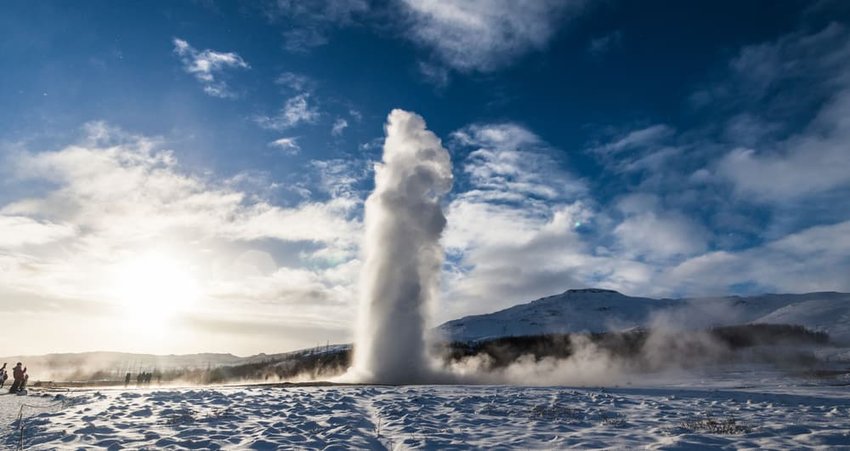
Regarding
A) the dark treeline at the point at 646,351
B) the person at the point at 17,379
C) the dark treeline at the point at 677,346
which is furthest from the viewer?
the dark treeline at the point at 677,346

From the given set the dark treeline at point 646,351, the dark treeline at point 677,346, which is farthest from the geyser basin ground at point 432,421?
the dark treeline at point 677,346

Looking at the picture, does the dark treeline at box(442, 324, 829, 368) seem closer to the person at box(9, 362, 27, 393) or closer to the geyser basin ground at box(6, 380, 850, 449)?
the geyser basin ground at box(6, 380, 850, 449)

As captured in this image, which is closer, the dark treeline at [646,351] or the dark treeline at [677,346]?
the dark treeline at [646,351]

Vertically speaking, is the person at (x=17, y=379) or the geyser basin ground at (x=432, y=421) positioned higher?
the person at (x=17, y=379)

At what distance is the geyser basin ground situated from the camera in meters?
13.6

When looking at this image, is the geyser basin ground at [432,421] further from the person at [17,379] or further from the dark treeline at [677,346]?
the dark treeline at [677,346]

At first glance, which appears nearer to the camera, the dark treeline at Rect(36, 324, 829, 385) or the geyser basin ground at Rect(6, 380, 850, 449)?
the geyser basin ground at Rect(6, 380, 850, 449)

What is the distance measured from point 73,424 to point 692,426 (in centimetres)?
1922

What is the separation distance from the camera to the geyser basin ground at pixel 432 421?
13.6 metres

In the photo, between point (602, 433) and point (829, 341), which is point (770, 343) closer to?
point (829, 341)

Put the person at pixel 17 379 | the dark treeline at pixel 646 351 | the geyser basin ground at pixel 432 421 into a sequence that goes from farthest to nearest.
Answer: the dark treeline at pixel 646 351 → the person at pixel 17 379 → the geyser basin ground at pixel 432 421

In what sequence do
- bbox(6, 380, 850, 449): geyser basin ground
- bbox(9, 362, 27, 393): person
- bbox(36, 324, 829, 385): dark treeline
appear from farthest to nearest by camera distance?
bbox(36, 324, 829, 385): dark treeline
bbox(9, 362, 27, 393): person
bbox(6, 380, 850, 449): geyser basin ground

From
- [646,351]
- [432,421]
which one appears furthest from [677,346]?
[432,421]

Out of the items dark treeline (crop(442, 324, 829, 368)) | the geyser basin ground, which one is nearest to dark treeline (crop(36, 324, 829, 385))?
dark treeline (crop(442, 324, 829, 368))
